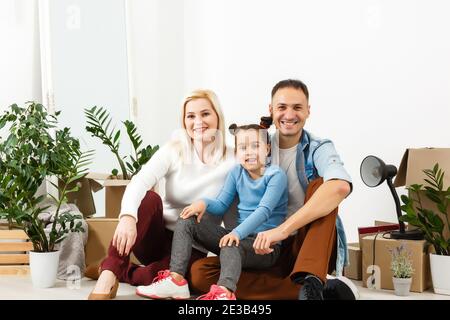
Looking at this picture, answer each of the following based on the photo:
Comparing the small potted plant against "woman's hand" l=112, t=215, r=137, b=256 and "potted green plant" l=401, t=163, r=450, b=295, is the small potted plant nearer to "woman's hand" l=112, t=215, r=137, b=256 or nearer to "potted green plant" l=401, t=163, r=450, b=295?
"potted green plant" l=401, t=163, r=450, b=295

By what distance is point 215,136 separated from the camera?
225 centimetres

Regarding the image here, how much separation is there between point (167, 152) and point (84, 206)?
0.98 meters

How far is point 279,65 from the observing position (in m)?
3.45

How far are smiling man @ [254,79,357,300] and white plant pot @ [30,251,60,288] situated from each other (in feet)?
3.34

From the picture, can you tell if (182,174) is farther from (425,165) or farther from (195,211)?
(425,165)

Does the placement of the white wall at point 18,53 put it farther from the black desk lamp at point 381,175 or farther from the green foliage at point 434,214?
the green foliage at point 434,214

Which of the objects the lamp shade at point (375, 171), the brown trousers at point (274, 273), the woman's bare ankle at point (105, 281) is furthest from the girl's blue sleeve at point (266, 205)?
the lamp shade at point (375, 171)

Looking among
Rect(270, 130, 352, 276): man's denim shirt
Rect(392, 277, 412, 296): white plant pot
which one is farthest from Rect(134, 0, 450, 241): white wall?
Rect(270, 130, 352, 276): man's denim shirt

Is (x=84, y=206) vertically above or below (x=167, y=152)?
below

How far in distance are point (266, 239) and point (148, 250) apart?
605 millimetres

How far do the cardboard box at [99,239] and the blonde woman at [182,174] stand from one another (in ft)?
1.42

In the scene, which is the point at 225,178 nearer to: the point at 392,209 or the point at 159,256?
the point at 159,256

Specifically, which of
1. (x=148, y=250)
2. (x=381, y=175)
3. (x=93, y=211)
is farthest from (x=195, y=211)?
(x=93, y=211)
